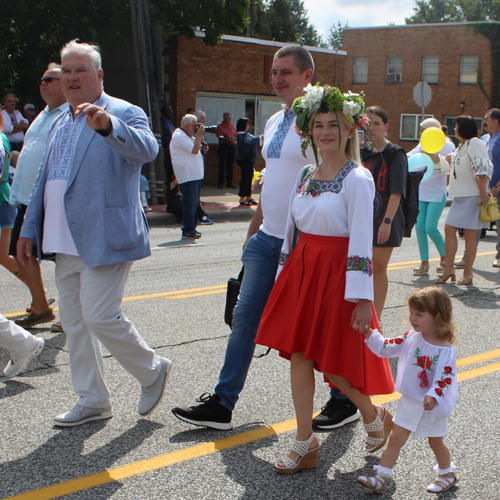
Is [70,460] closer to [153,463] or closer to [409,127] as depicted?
[153,463]

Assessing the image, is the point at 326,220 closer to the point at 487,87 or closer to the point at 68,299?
the point at 68,299

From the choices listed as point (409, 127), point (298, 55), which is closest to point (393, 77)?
point (409, 127)

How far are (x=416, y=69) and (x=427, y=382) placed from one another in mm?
37269

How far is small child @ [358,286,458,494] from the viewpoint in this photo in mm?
2850

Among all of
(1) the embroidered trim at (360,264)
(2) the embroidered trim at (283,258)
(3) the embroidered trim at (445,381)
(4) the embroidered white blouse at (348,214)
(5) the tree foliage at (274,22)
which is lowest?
(3) the embroidered trim at (445,381)

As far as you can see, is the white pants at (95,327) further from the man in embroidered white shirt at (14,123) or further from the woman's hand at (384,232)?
the man in embroidered white shirt at (14,123)

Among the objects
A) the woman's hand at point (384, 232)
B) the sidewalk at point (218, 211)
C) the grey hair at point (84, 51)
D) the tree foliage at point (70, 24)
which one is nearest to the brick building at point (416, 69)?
the tree foliage at point (70, 24)

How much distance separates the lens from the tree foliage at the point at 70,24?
1585cm

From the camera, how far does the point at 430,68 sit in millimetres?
37219

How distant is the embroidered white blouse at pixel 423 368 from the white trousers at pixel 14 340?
2337 mm

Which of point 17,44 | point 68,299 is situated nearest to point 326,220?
point 68,299

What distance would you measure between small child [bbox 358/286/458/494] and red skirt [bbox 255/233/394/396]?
0.11 meters

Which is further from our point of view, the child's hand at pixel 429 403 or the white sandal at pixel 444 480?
the white sandal at pixel 444 480

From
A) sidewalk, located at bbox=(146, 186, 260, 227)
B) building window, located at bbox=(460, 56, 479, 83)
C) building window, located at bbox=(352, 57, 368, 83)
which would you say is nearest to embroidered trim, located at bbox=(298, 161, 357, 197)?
sidewalk, located at bbox=(146, 186, 260, 227)
